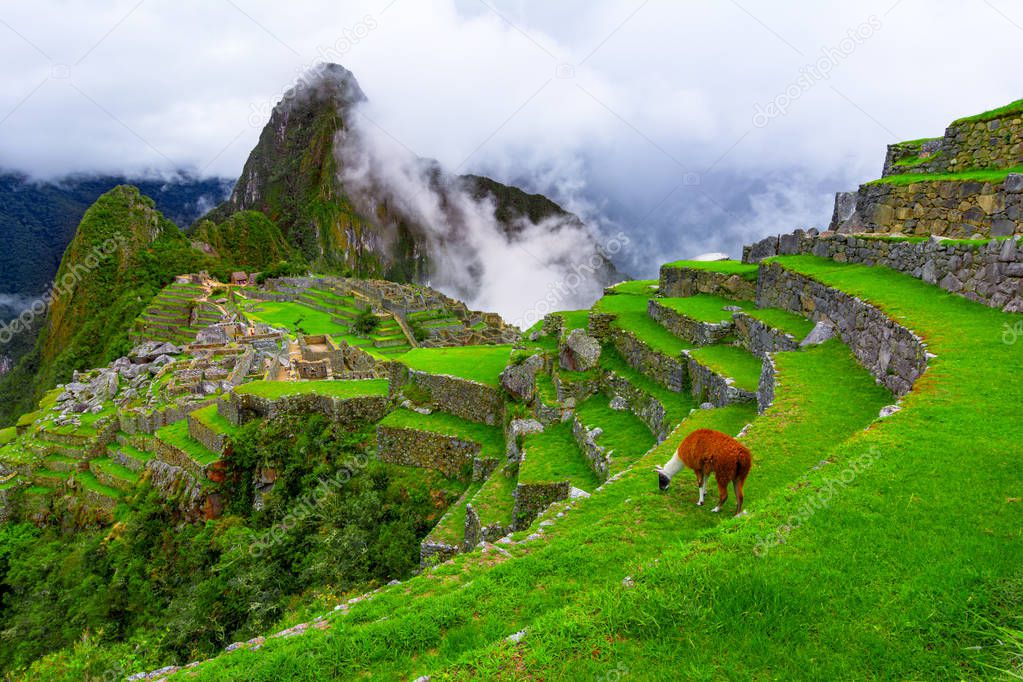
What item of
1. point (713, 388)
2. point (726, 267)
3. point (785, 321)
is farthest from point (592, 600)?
point (726, 267)

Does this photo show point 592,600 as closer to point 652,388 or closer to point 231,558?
point 652,388

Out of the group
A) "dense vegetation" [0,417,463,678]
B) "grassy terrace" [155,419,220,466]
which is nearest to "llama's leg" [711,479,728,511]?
"dense vegetation" [0,417,463,678]

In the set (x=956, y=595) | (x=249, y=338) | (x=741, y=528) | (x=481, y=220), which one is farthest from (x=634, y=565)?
(x=481, y=220)

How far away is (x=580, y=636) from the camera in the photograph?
335cm

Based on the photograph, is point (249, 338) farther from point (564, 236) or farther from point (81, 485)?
point (564, 236)

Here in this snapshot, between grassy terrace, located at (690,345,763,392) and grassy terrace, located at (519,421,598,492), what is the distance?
2.84 meters

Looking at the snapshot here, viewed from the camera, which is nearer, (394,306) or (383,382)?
(383,382)

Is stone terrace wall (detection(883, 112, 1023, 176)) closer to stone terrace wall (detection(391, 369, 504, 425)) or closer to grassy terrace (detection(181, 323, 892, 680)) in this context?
grassy terrace (detection(181, 323, 892, 680))

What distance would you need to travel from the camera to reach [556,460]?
10109 millimetres

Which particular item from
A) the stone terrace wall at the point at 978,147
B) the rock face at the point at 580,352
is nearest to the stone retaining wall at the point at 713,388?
the rock face at the point at 580,352

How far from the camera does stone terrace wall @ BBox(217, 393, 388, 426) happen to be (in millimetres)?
16469

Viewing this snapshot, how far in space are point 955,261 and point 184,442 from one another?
21218 mm

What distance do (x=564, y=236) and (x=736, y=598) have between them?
103 m

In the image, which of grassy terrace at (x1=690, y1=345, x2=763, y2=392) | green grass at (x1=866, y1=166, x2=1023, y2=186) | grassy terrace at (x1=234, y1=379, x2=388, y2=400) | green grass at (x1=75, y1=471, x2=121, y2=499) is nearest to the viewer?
grassy terrace at (x1=690, y1=345, x2=763, y2=392)
